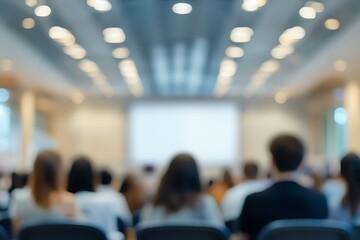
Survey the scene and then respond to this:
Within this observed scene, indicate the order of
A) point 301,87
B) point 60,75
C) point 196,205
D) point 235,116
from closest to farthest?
point 196,205 < point 60,75 < point 301,87 < point 235,116

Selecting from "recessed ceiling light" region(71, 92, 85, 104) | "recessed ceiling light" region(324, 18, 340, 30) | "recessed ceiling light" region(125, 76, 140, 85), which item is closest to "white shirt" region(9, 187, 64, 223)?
"recessed ceiling light" region(324, 18, 340, 30)

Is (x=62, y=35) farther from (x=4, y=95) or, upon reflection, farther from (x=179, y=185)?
(x=179, y=185)

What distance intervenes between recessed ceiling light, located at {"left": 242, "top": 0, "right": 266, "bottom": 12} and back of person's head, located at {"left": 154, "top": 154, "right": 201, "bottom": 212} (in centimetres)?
433

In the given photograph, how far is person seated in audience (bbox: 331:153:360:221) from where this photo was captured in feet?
14.9

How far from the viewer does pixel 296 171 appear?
143 inches

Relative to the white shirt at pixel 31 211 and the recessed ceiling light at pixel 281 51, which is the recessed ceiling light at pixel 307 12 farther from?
the white shirt at pixel 31 211

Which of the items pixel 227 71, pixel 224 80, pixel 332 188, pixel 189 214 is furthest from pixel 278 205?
pixel 224 80

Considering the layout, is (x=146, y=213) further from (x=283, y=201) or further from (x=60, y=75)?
(x=60, y=75)

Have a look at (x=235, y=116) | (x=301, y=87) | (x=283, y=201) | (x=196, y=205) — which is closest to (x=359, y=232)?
(x=283, y=201)

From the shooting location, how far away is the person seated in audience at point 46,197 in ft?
14.0

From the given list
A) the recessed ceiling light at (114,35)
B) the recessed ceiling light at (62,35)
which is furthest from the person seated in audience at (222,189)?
the recessed ceiling light at (62,35)

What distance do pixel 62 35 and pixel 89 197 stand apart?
540 centimetres

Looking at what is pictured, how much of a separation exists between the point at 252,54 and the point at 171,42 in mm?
1693

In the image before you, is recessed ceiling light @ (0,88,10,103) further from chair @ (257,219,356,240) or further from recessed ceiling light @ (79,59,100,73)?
chair @ (257,219,356,240)
